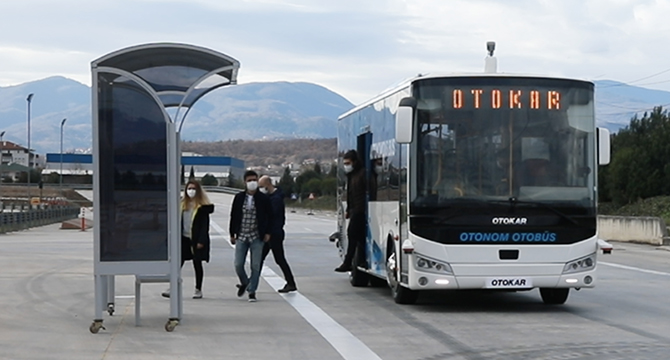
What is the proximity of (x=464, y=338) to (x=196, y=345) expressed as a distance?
9.29ft

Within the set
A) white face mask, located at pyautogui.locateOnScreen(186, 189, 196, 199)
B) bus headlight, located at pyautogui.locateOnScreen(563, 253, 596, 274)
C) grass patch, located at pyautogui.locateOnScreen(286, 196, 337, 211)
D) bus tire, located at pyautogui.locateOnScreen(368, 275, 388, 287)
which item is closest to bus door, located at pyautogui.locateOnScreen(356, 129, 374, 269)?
bus tire, located at pyautogui.locateOnScreen(368, 275, 388, 287)

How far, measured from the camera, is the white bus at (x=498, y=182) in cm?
1442

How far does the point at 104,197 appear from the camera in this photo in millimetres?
12500

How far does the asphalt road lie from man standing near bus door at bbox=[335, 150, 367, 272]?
898 mm

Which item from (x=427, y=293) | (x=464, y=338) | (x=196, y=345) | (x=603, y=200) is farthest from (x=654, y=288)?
(x=603, y=200)

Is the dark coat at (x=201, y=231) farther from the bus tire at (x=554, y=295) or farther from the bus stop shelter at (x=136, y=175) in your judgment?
the bus tire at (x=554, y=295)

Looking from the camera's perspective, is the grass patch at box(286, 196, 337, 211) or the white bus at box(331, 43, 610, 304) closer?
the white bus at box(331, 43, 610, 304)

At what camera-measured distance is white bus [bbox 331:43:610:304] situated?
14.4 meters

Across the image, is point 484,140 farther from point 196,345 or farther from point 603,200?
point 603,200

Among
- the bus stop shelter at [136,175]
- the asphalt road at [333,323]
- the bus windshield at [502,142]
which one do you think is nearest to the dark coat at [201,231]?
the asphalt road at [333,323]

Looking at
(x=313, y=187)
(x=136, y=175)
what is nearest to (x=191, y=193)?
(x=136, y=175)

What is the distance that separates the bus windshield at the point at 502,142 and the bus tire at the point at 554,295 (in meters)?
Answer: 1.57

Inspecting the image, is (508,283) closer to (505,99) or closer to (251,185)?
(505,99)

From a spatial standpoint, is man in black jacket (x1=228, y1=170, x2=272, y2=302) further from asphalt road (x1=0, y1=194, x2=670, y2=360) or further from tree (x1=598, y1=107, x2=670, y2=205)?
tree (x1=598, y1=107, x2=670, y2=205)
